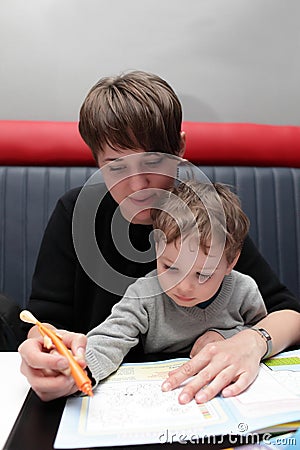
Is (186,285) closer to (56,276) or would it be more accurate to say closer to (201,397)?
(201,397)

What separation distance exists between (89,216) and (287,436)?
0.67 meters

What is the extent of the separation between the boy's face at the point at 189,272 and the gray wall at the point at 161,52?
3.70ft

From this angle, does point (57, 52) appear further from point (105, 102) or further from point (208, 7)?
point (105, 102)

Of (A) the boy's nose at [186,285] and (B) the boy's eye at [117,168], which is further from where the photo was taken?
(B) the boy's eye at [117,168]

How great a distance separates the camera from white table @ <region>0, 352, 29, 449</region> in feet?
1.93

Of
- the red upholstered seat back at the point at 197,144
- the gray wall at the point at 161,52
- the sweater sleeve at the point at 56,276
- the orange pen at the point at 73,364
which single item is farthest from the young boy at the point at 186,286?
the gray wall at the point at 161,52

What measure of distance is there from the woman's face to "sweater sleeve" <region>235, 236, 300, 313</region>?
27 centimetres

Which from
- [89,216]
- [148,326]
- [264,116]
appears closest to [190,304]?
[148,326]

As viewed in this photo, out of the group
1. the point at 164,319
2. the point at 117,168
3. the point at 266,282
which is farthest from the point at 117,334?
the point at 266,282

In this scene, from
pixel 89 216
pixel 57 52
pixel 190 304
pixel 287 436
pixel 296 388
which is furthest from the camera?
pixel 57 52

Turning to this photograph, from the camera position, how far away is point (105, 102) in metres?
0.93

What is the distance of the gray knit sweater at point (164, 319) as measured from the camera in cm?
79

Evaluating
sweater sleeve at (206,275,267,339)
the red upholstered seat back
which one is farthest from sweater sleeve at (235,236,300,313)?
the red upholstered seat back

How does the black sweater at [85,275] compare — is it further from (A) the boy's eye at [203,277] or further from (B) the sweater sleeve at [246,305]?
(A) the boy's eye at [203,277]
